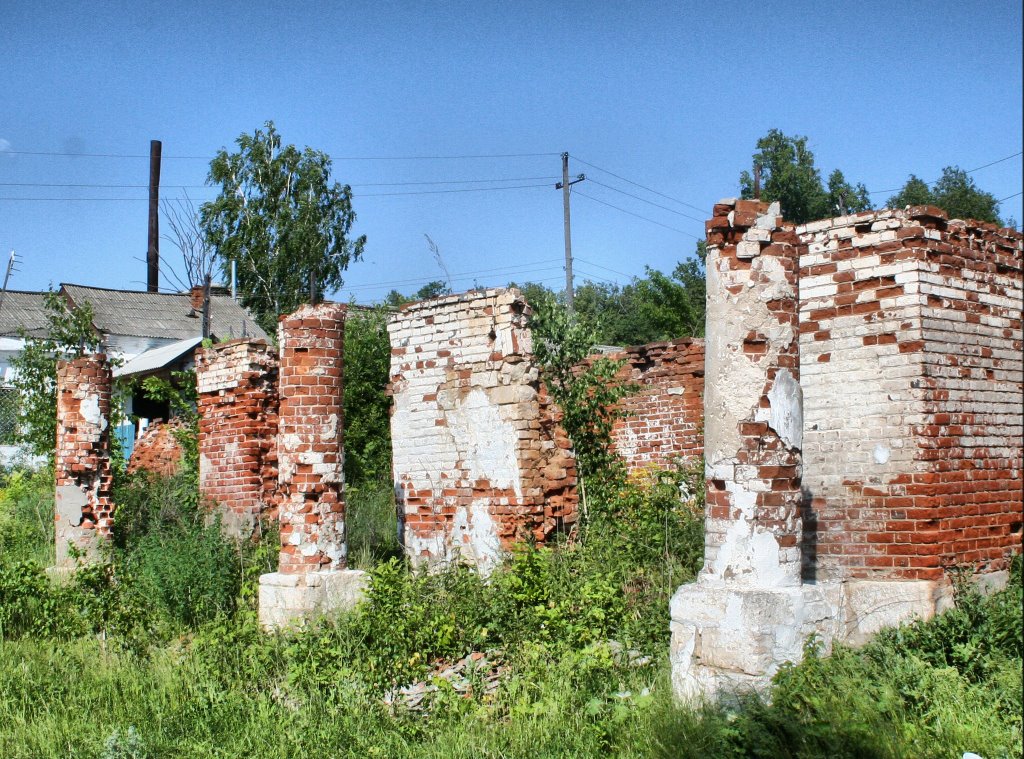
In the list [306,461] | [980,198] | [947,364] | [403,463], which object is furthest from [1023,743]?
[980,198]

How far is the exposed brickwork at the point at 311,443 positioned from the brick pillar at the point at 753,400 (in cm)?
370

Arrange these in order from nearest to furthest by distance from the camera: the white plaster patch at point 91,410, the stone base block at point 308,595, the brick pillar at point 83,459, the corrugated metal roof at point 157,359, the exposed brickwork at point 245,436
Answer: the stone base block at point 308,595 → the exposed brickwork at point 245,436 → the brick pillar at point 83,459 → the white plaster patch at point 91,410 → the corrugated metal roof at point 157,359

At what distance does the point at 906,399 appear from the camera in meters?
6.38

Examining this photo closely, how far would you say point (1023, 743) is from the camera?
4.57m

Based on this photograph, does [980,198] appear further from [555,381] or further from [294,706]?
[294,706]

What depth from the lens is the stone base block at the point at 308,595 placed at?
777cm

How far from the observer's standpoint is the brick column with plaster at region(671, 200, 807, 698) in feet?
17.2

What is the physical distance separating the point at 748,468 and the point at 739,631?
907mm

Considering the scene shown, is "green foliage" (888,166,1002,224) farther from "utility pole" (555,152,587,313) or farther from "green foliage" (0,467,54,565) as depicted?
"green foliage" (0,467,54,565)

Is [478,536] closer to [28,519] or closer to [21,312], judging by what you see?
[28,519]

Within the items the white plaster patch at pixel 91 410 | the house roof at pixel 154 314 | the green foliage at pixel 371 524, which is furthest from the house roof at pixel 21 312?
the green foliage at pixel 371 524

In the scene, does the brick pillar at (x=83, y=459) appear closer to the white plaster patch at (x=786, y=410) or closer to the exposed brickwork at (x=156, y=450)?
the exposed brickwork at (x=156, y=450)

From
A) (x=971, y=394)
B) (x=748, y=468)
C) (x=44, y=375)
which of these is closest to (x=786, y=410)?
(x=748, y=468)

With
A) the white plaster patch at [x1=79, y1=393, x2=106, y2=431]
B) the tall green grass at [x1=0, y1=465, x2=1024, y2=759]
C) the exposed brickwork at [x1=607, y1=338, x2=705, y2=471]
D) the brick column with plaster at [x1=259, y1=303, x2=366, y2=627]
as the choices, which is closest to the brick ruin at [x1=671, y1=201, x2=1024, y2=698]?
the tall green grass at [x1=0, y1=465, x2=1024, y2=759]
